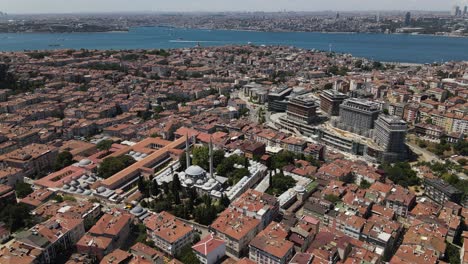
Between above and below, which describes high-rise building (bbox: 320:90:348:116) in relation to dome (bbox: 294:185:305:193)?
above

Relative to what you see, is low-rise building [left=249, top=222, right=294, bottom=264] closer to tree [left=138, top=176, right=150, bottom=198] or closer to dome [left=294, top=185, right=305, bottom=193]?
dome [left=294, top=185, right=305, bottom=193]

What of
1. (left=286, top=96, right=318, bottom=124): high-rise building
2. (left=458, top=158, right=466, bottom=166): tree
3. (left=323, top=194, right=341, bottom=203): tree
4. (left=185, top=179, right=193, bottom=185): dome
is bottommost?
(left=458, top=158, right=466, bottom=166): tree

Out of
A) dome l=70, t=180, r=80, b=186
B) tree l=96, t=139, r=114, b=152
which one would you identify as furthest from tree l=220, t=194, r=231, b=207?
tree l=96, t=139, r=114, b=152

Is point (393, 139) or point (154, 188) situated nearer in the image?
point (154, 188)

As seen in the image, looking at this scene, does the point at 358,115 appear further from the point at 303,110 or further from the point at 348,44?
the point at 348,44

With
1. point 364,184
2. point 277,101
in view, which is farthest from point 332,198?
point 277,101

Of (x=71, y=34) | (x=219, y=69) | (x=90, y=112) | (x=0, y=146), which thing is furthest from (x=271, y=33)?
(x=0, y=146)

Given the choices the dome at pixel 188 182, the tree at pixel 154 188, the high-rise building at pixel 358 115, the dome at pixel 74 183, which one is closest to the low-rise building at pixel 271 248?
the dome at pixel 188 182
